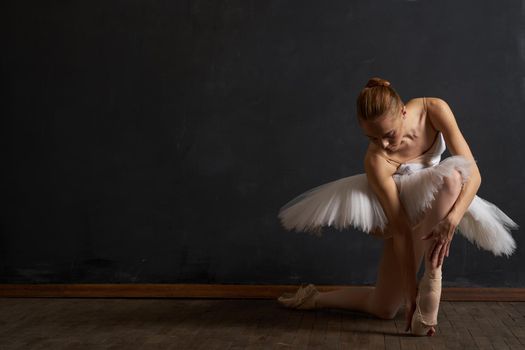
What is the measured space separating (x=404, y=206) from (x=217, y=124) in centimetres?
108

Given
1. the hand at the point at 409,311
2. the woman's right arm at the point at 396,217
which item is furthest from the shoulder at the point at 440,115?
the hand at the point at 409,311

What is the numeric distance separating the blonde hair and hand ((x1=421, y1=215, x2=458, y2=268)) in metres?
0.40

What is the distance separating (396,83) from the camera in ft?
10.3

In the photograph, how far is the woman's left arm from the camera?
231 cm

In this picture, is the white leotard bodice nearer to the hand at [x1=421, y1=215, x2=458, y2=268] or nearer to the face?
the face

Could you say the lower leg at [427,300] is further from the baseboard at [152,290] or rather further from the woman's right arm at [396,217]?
the baseboard at [152,290]

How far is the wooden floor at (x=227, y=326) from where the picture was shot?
2342mm

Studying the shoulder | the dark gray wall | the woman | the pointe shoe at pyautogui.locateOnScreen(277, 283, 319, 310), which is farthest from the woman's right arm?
the dark gray wall

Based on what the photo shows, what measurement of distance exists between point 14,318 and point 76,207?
0.66m

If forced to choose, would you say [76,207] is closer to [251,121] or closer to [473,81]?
[251,121]

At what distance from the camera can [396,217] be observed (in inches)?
95.4

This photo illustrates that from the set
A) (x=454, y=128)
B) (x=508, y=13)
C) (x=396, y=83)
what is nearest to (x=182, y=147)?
(x=396, y=83)

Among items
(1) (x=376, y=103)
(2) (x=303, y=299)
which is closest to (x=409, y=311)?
(2) (x=303, y=299)

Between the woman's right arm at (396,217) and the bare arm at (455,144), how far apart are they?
0.58 feet
